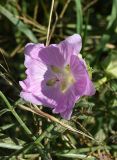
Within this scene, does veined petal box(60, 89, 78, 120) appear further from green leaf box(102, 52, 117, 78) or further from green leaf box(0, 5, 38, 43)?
green leaf box(0, 5, 38, 43)

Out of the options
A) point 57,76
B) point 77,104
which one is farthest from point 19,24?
point 77,104

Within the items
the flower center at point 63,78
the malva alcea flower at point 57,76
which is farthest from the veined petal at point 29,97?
the flower center at point 63,78

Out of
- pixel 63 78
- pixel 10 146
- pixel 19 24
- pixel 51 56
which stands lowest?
pixel 10 146

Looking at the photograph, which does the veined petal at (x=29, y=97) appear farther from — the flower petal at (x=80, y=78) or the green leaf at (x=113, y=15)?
the green leaf at (x=113, y=15)

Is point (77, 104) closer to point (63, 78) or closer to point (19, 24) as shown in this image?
point (63, 78)

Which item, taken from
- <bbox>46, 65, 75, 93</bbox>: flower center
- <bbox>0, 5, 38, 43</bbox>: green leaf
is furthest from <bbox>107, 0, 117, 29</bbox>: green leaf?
<bbox>46, 65, 75, 93</bbox>: flower center

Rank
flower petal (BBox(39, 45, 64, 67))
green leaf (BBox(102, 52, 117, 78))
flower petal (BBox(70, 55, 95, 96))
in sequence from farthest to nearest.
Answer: green leaf (BBox(102, 52, 117, 78))
flower petal (BBox(39, 45, 64, 67))
flower petal (BBox(70, 55, 95, 96))

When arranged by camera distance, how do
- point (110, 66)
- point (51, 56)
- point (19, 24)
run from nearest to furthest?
point (51, 56)
point (110, 66)
point (19, 24)
